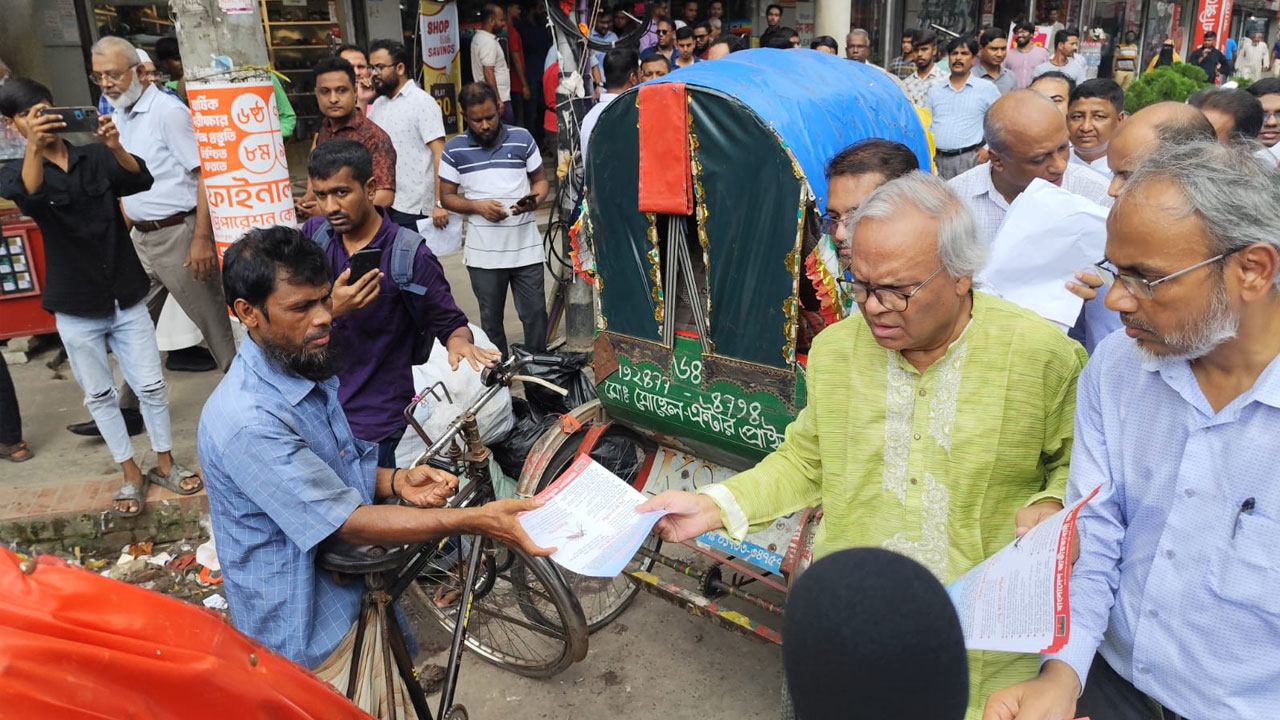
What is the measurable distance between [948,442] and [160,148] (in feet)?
15.1

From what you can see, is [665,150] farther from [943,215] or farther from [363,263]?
[943,215]

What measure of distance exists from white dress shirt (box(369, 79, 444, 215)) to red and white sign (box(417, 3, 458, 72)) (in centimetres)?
249

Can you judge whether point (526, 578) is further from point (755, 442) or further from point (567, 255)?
point (567, 255)

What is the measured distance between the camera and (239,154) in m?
3.48

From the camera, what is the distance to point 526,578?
3.39 metres

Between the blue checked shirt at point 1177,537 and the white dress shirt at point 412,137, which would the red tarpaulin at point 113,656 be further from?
the white dress shirt at point 412,137

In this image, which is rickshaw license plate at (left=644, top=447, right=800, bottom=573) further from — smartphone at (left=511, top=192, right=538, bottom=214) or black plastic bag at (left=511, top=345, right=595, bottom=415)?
smartphone at (left=511, top=192, right=538, bottom=214)

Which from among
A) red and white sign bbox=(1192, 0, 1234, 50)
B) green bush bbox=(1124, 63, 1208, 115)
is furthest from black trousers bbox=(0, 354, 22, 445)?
red and white sign bbox=(1192, 0, 1234, 50)

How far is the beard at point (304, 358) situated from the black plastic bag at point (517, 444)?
1.46 metres

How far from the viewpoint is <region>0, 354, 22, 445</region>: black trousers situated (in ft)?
15.1

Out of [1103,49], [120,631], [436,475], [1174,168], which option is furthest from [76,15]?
[1103,49]

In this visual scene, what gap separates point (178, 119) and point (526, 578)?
130 inches

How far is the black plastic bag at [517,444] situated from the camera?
3.55 meters

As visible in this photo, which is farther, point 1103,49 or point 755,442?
point 1103,49
